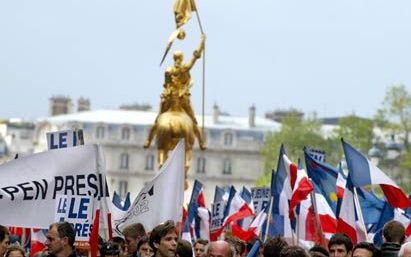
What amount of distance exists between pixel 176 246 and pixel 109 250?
257 cm

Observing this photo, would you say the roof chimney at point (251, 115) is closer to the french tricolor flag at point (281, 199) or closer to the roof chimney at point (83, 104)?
the roof chimney at point (83, 104)

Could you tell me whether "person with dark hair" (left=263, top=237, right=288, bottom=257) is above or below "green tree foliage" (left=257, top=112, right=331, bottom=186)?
above

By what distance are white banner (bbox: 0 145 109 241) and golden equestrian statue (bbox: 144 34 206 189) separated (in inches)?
790

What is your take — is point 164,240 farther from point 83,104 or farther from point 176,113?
point 83,104

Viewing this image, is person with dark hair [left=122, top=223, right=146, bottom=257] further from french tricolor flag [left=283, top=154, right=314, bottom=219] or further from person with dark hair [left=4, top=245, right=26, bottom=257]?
french tricolor flag [left=283, top=154, right=314, bottom=219]

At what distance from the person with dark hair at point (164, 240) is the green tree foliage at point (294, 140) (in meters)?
98.5

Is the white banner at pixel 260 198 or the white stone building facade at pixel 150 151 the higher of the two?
the white banner at pixel 260 198

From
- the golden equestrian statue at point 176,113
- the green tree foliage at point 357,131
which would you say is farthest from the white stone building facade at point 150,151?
the golden equestrian statue at point 176,113

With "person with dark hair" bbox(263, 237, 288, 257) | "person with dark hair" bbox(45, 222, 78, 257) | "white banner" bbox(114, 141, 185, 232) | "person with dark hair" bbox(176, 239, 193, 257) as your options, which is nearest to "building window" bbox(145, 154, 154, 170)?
"white banner" bbox(114, 141, 185, 232)

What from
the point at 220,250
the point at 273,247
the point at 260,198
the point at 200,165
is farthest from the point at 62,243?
the point at 200,165

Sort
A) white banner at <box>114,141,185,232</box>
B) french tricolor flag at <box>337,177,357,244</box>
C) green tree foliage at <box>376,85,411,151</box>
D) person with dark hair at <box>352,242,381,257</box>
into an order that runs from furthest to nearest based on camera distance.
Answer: green tree foliage at <box>376,85,411,151</box>, french tricolor flag at <box>337,177,357,244</box>, white banner at <box>114,141,185,232</box>, person with dark hair at <box>352,242,381,257</box>

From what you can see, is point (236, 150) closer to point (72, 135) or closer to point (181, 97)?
point (181, 97)

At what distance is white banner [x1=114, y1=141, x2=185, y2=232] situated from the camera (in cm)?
2267

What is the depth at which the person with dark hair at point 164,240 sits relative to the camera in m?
18.9
